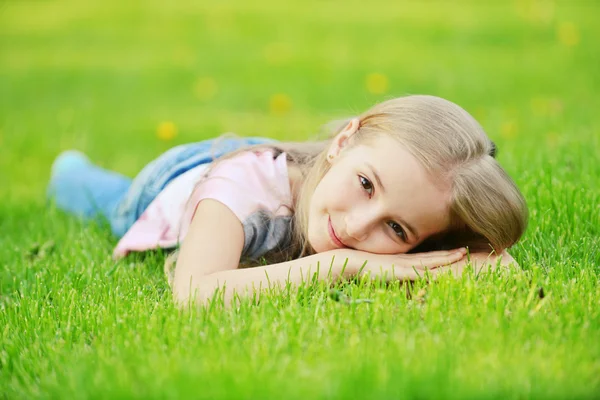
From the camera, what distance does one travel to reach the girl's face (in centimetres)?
274

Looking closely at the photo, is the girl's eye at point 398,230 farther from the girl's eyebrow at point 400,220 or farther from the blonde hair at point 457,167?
the blonde hair at point 457,167

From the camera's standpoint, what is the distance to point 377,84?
8078 millimetres

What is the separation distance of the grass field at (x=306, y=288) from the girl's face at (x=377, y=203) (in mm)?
257

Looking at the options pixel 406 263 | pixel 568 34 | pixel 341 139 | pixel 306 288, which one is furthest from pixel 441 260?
pixel 568 34

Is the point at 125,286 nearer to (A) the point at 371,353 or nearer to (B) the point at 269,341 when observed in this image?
(B) the point at 269,341

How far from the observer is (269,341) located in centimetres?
219

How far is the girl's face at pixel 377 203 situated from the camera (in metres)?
2.74

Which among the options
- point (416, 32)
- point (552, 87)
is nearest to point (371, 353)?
point (552, 87)

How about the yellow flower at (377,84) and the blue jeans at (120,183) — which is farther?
the yellow flower at (377,84)

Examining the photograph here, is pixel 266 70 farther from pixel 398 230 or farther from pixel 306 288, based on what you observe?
pixel 306 288

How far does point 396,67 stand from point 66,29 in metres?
5.34

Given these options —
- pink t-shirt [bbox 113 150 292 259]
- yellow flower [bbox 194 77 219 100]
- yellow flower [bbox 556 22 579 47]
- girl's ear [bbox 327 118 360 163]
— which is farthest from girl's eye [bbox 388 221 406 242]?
yellow flower [bbox 556 22 579 47]

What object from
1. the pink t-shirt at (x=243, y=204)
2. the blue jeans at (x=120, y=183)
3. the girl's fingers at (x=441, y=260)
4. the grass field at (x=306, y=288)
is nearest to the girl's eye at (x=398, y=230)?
the girl's fingers at (x=441, y=260)

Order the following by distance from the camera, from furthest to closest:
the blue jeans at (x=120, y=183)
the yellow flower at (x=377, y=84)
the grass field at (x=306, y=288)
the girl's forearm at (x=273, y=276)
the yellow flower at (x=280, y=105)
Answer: the yellow flower at (x=377, y=84) < the yellow flower at (x=280, y=105) < the blue jeans at (x=120, y=183) < the girl's forearm at (x=273, y=276) < the grass field at (x=306, y=288)
